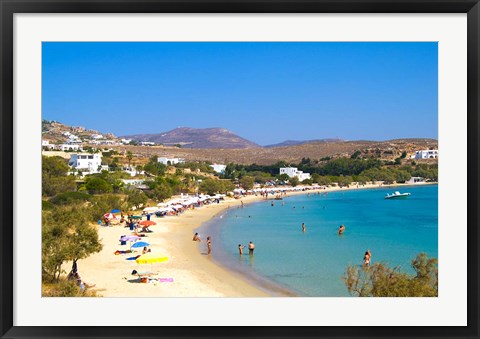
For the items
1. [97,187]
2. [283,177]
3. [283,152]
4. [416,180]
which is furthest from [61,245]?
[283,152]

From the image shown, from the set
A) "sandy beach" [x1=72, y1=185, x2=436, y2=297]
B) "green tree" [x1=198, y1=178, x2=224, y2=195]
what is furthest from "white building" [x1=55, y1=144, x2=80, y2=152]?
"sandy beach" [x1=72, y1=185, x2=436, y2=297]

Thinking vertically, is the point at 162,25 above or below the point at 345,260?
above

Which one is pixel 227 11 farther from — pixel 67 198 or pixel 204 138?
pixel 204 138

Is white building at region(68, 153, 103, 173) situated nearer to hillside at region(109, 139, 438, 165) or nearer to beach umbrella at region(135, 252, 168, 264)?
hillside at region(109, 139, 438, 165)

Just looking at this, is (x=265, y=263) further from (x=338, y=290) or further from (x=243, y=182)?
(x=243, y=182)

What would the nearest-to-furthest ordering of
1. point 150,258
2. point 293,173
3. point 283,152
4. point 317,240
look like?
point 150,258
point 317,240
point 293,173
point 283,152

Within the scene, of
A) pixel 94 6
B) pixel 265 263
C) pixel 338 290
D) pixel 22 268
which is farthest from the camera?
pixel 265 263

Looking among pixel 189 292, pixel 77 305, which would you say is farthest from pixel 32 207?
pixel 189 292
